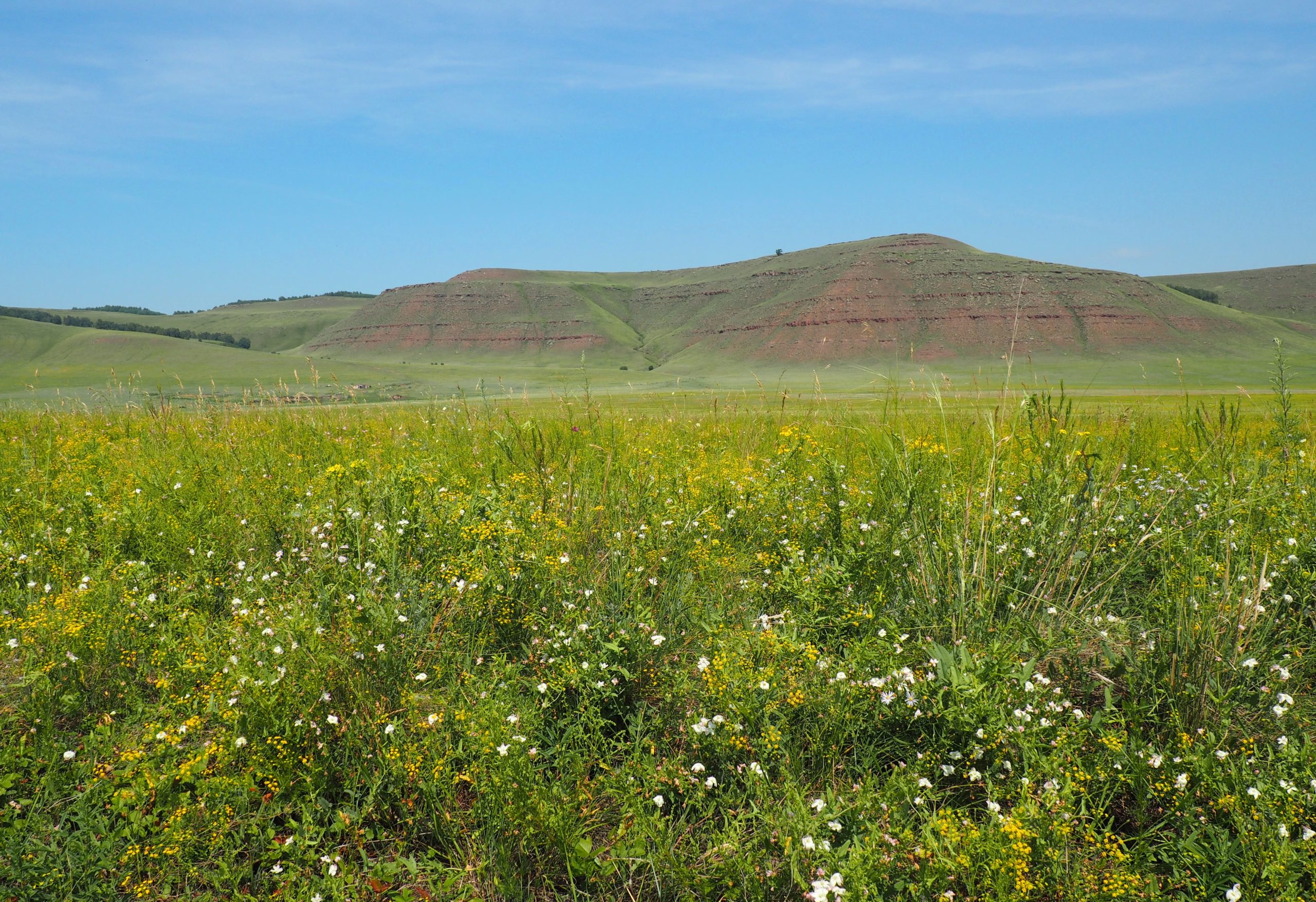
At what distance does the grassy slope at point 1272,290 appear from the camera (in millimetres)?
165000

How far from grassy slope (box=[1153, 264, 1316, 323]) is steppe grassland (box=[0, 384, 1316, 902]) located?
204966mm

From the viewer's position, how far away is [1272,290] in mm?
176875

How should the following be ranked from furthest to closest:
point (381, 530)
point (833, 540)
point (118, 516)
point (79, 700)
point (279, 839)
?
point (118, 516)
point (833, 540)
point (381, 530)
point (79, 700)
point (279, 839)

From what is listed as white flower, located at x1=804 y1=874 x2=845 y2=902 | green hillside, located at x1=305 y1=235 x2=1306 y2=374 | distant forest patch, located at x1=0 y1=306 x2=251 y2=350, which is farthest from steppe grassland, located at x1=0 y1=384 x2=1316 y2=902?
distant forest patch, located at x1=0 y1=306 x2=251 y2=350

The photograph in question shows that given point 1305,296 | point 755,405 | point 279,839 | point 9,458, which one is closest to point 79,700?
point 279,839

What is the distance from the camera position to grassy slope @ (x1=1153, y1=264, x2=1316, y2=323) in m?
165

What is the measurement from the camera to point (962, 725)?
8.20ft

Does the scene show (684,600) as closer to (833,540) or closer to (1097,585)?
(833,540)

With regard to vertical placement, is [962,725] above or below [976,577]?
below

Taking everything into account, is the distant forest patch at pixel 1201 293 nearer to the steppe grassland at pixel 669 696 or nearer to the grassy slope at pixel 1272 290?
the grassy slope at pixel 1272 290

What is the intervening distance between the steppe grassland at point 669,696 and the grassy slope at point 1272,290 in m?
205

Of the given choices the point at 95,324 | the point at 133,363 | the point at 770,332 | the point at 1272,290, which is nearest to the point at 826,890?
the point at 133,363

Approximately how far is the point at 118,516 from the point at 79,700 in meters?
2.18

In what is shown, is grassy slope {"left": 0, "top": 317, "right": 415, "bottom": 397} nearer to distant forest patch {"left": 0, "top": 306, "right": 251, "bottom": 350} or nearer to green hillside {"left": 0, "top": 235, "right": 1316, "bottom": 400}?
green hillside {"left": 0, "top": 235, "right": 1316, "bottom": 400}
